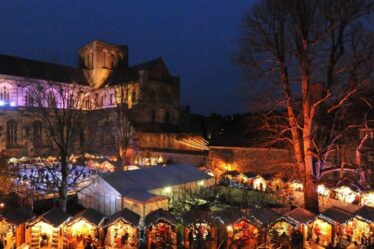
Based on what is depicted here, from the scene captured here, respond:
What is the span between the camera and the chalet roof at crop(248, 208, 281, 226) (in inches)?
510

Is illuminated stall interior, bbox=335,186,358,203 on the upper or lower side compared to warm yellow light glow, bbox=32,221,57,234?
upper

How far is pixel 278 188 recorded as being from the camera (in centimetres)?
2086

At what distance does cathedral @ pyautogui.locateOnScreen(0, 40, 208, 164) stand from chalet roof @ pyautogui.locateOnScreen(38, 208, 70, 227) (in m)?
17.6

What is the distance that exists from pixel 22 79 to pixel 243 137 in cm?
3201

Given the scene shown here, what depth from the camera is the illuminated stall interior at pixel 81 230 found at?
13.4 m

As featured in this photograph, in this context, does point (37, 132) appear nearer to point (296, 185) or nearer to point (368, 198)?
point (296, 185)

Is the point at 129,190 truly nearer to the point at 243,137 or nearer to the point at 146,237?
the point at 146,237

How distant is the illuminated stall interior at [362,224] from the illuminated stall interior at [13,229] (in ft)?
43.4

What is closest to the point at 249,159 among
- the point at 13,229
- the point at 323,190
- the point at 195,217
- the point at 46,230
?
the point at 323,190

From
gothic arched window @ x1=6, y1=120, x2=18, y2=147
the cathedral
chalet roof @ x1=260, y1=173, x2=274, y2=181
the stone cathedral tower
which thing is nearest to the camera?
chalet roof @ x1=260, y1=173, x2=274, y2=181

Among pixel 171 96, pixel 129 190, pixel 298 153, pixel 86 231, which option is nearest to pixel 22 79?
pixel 171 96

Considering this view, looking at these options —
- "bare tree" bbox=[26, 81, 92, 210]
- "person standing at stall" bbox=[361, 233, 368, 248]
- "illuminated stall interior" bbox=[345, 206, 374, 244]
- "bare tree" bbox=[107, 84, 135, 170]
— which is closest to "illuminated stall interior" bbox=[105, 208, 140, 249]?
"bare tree" bbox=[26, 81, 92, 210]

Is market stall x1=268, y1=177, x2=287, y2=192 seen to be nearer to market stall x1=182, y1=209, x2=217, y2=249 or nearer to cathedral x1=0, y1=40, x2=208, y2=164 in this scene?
market stall x1=182, y1=209, x2=217, y2=249

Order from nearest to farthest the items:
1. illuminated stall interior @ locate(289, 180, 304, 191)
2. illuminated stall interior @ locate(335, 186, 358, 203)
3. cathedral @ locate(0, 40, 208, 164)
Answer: illuminated stall interior @ locate(335, 186, 358, 203) < illuminated stall interior @ locate(289, 180, 304, 191) < cathedral @ locate(0, 40, 208, 164)
